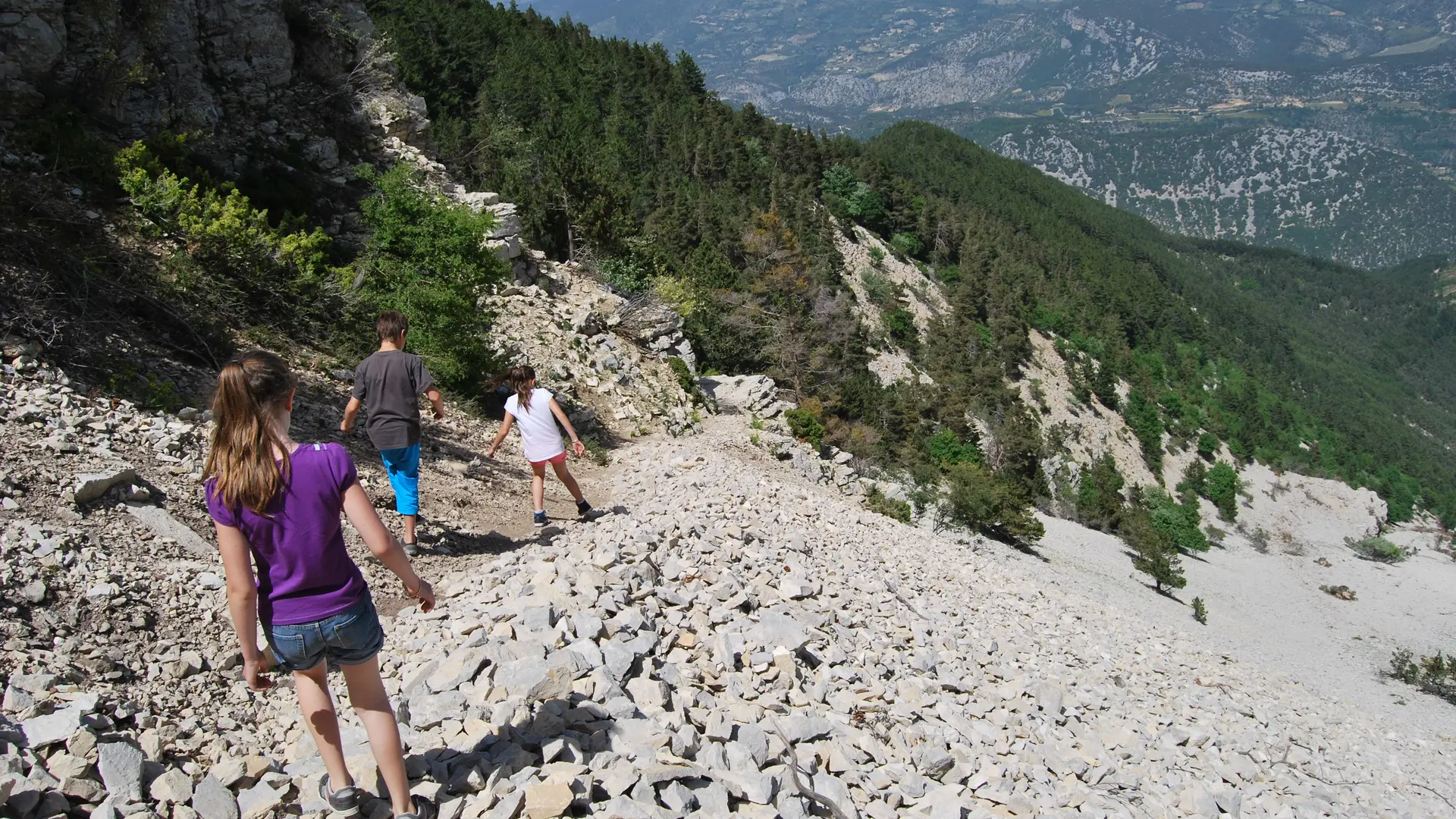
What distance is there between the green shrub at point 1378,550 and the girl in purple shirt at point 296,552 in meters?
60.7

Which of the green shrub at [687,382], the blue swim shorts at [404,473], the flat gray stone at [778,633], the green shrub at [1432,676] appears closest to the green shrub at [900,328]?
the green shrub at [1432,676]

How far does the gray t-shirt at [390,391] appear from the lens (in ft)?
21.5

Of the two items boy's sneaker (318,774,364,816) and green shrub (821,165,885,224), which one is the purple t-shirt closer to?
boy's sneaker (318,774,364,816)

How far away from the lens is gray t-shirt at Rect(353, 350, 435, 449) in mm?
6566

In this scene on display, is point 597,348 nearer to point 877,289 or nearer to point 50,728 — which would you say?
point 50,728

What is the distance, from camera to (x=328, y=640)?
3193 mm

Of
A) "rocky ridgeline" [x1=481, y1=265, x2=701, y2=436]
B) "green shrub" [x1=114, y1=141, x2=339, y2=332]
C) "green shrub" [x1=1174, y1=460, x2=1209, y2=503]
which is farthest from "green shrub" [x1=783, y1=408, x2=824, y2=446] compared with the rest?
"green shrub" [x1=1174, y1=460, x2=1209, y2=503]

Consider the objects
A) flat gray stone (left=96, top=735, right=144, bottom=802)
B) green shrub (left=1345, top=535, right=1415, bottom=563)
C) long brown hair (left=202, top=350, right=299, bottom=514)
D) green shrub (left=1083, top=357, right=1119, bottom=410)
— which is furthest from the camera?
green shrub (left=1083, top=357, right=1119, bottom=410)

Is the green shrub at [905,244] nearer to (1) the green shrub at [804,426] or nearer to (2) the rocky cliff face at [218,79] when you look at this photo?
(1) the green shrub at [804,426]

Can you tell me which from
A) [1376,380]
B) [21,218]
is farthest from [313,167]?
[1376,380]

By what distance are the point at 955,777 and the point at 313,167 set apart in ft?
61.4

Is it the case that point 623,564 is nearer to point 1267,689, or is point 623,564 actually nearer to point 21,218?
point 21,218

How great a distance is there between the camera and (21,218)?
7.55 metres

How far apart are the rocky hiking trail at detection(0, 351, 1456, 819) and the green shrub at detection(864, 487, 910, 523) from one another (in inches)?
225
